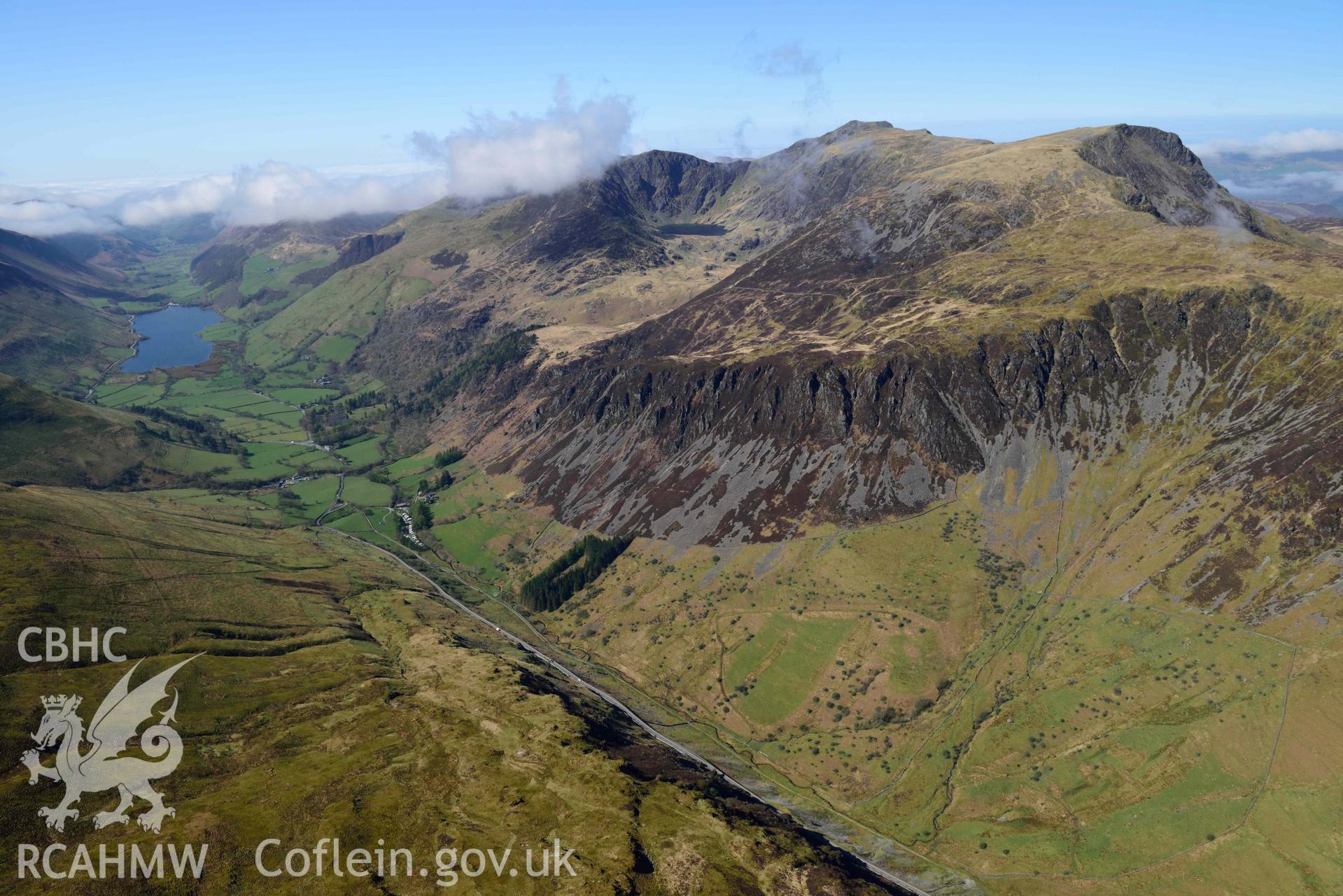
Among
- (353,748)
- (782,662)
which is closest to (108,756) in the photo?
(353,748)

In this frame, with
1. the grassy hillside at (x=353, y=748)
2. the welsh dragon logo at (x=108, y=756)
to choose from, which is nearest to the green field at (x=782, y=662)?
the grassy hillside at (x=353, y=748)

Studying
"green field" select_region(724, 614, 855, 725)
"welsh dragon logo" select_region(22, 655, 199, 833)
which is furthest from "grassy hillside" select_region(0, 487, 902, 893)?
"green field" select_region(724, 614, 855, 725)

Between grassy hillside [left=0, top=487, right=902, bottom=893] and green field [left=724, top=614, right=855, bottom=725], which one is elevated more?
grassy hillside [left=0, top=487, right=902, bottom=893]

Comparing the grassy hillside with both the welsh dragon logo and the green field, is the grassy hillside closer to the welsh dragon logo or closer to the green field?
the welsh dragon logo

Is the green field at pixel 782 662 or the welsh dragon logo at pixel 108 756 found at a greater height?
the welsh dragon logo at pixel 108 756

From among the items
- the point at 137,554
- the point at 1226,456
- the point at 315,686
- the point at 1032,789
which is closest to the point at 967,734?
the point at 1032,789

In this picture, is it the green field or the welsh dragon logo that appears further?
the green field

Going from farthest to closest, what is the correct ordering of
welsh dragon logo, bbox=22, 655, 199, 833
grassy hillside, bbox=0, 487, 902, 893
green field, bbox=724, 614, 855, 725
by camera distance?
1. green field, bbox=724, 614, 855, 725
2. welsh dragon logo, bbox=22, 655, 199, 833
3. grassy hillside, bbox=0, 487, 902, 893

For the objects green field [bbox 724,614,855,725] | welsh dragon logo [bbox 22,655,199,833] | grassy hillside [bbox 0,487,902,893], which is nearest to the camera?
grassy hillside [bbox 0,487,902,893]

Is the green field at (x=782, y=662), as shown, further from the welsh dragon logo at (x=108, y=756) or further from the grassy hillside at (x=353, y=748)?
the welsh dragon logo at (x=108, y=756)

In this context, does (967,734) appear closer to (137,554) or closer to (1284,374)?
(1284,374)
